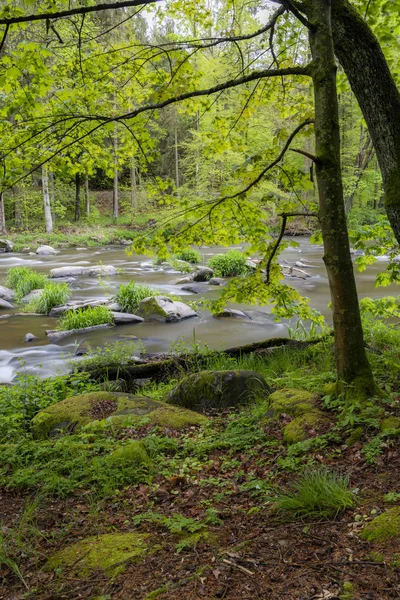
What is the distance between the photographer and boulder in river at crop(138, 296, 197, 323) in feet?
36.4

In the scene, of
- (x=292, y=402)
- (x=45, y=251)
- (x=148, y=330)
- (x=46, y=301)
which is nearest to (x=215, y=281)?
(x=148, y=330)

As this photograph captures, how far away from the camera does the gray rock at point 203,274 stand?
16.1m

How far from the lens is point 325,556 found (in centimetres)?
226

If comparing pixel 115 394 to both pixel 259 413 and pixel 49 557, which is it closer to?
pixel 259 413

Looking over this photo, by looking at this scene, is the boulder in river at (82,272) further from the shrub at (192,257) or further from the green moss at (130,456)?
the green moss at (130,456)

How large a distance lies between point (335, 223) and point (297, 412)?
1764mm

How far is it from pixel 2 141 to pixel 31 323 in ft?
25.1

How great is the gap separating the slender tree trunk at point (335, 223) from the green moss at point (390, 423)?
0.39 meters

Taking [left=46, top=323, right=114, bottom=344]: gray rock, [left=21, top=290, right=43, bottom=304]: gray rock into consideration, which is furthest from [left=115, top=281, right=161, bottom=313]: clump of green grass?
[left=21, top=290, right=43, bottom=304]: gray rock

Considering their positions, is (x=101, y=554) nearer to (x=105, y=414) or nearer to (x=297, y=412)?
(x=297, y=412)

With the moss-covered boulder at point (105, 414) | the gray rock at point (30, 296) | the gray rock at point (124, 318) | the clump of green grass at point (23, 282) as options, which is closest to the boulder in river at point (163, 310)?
the gray rock at point (124, 318)

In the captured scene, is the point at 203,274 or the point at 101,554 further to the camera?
the point at 203,274

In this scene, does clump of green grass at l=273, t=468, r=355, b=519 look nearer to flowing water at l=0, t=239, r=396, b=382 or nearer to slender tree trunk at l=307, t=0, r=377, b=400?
slender tree trunk at l=307, t=0, r=377, b=400

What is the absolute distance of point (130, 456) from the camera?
380 centimetres
